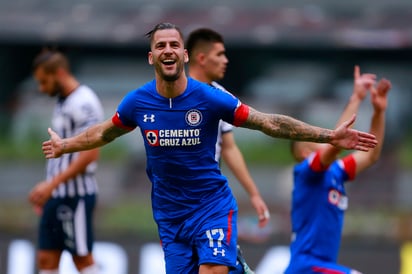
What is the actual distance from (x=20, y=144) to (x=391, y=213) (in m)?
6.21

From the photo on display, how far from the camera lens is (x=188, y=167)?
6.86m

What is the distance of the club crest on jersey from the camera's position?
673cm

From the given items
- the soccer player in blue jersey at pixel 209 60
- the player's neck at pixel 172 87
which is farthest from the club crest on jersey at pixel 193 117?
the soccer player in blue jersey at pixel 209 60

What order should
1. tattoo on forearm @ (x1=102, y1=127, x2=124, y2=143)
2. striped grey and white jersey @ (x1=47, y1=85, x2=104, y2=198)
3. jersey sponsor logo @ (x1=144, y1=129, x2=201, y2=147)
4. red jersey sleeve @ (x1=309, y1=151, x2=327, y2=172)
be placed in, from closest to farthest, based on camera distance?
jersey sponsor logo @ (x1=144, y1=129, x2=201, y2=147) < tattoo on forearm @ (x1=102, y1=127, x2=124, y2=143) < red jersey sleeve @ (x1=309, y1=151, x2=327, y2=172) < striped grey and white jersey @ (x1=47, y1=85, x2=104, y2=198)

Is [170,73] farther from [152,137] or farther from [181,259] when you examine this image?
[181,259]

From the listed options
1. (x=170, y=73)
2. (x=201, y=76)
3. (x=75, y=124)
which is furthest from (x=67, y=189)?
(x=170, y=73)

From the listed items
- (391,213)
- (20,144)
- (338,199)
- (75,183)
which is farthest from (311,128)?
(20,144)

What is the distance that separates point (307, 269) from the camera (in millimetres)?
7910

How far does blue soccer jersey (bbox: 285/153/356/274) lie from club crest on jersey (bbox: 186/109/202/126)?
4.70 feet

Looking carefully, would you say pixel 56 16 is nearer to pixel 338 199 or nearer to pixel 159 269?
pixel 159 269

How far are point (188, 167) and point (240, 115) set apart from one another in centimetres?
51

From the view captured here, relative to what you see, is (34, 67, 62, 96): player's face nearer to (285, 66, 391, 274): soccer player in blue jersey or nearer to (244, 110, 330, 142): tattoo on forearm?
(285, 66, 391, 274): soccer player in blue jersey

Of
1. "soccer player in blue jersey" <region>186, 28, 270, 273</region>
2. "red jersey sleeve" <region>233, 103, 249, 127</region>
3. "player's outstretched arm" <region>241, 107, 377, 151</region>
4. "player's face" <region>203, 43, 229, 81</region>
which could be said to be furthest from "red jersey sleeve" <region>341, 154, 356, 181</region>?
"red jersey sleeve" <region>233, 103, 249, 127</region>

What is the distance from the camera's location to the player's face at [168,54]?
6.65 metres
